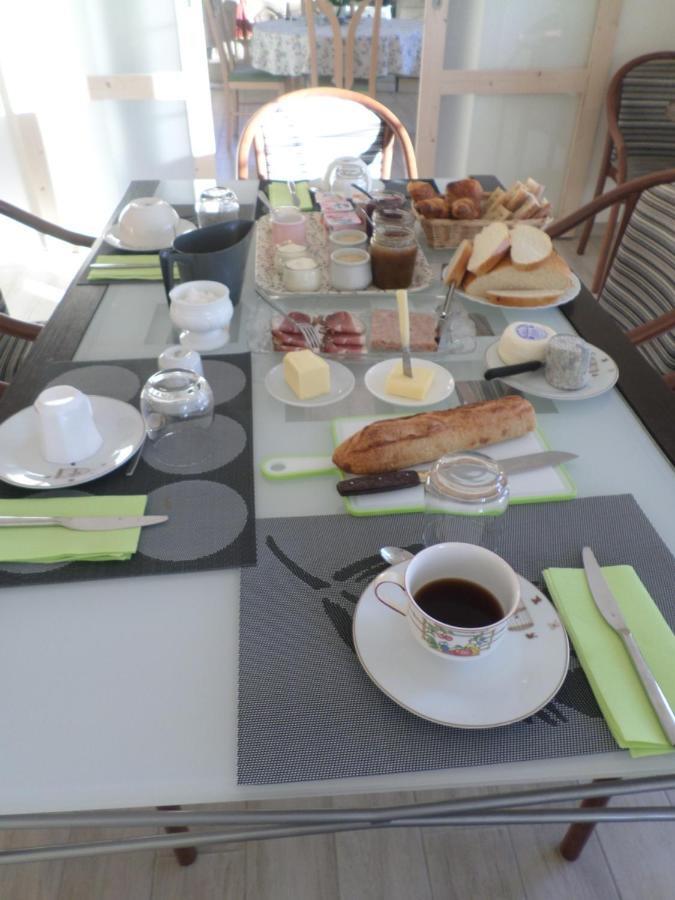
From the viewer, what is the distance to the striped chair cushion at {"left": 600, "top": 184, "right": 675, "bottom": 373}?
1384mm

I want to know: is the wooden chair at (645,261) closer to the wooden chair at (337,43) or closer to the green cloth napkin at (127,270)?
the green cloth napkin at (127,270)

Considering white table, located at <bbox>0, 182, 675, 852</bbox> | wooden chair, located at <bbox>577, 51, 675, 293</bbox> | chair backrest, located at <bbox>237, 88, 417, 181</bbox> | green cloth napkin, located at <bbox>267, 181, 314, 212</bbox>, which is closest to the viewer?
white table, located at <bbox>0, 182, 675, 852</bbox>

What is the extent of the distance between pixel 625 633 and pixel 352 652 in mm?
241

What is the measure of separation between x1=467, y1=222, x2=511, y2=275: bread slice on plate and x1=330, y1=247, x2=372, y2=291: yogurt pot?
0.18 metres

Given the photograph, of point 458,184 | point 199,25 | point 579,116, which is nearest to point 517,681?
point 458,184

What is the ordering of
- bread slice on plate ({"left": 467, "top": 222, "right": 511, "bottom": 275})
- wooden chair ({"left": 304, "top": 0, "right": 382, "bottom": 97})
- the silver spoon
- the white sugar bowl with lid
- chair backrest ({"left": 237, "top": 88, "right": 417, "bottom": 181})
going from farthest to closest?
wooden chair ({"left": 304, "top": 0, "right": 382, "bottom": 97}), chair backrest ({"left": 237, "top": 88, "right": 417, "bottom": 181}), bread slice on plate ({"left": 467, "top": 222, "right": 511, "bottom": 275}), the white sugar bowl with lid, the silver spoon

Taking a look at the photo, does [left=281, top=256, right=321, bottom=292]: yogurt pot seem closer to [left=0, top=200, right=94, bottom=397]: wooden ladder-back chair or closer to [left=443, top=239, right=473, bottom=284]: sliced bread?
[left=443, top=239, right=473, bottom=284]: sliced bread

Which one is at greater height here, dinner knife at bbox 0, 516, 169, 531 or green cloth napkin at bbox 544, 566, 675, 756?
dinner knife at bbox 0, 516, 169, 531

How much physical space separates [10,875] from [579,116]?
10.3 ft

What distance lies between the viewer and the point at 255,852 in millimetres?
1103

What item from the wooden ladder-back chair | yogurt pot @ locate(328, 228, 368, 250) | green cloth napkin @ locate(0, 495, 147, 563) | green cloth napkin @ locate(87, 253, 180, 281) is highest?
yogurt pot @ locate(328, 228, 368, 250)

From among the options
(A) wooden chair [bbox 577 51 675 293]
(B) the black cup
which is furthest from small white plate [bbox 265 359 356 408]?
(A) wooden chair [bbox 577 51 675 293]

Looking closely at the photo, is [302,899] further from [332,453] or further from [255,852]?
[332,453]

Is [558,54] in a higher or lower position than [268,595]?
higher
